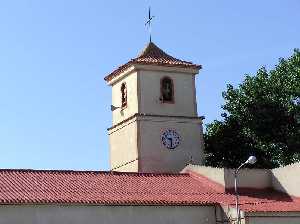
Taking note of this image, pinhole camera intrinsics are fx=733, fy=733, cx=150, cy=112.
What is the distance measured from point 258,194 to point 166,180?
4.95 metres

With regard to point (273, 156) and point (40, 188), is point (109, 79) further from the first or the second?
point (40, 188)

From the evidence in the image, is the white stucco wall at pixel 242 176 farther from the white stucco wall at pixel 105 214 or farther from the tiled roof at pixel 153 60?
the tiled roof at pixel 153 60

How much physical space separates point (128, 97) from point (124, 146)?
3180 mm

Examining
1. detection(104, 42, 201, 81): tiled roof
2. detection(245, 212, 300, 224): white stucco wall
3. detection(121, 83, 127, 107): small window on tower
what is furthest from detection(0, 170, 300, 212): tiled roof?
detection(104, 42, 201, 81): tiled roof

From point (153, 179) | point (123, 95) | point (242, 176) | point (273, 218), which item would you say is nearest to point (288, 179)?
point (242, 176)

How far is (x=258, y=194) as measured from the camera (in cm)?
3903

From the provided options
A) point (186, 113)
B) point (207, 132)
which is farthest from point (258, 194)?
point (207, 132)

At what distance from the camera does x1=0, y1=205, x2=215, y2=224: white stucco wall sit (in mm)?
32438

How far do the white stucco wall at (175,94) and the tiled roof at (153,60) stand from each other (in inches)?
23.6

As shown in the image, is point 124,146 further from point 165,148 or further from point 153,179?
point 153,179

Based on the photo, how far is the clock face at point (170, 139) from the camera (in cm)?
4584

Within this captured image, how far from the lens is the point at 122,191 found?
119ft

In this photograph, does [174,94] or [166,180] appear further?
[174,94]

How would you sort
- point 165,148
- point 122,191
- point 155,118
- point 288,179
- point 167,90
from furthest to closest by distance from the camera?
1. point 167,90
2. point 155,118
3. point 165,148
4. point 288,179
5. point 122,191
